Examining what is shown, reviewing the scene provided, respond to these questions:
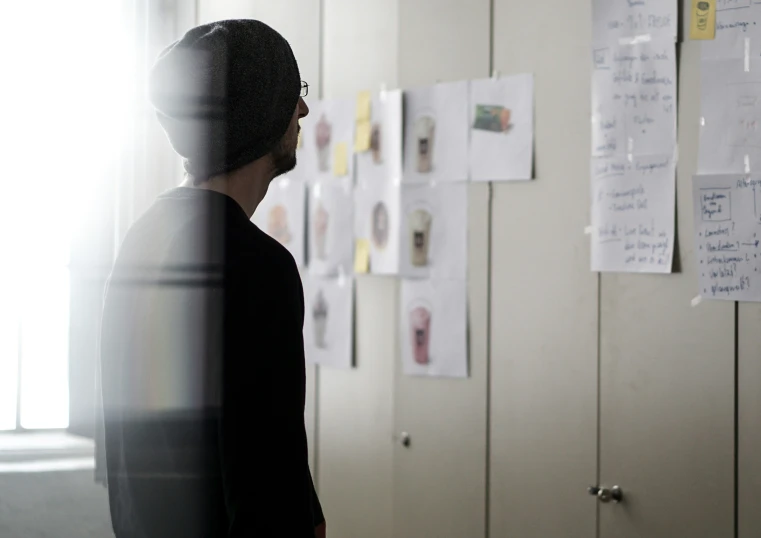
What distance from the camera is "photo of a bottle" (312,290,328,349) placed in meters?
2.85

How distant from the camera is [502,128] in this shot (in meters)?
2.38

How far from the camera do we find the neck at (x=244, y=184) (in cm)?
117

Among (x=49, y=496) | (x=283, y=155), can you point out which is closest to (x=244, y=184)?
(x=283, y=155)

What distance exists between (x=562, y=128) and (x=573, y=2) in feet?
1.03

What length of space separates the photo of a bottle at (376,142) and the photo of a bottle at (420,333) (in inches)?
19.3

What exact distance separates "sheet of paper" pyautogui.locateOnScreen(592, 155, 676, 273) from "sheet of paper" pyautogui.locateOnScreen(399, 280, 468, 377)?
1.56ft

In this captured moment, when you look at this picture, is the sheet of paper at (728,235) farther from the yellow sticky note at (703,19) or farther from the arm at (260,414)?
the arm at (260,414)

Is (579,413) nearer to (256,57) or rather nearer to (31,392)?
(256,57)

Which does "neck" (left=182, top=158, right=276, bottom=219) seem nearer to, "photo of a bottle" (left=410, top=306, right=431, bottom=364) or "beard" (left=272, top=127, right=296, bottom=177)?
"beard" (left=272, top=127, right=296, bottom=177)

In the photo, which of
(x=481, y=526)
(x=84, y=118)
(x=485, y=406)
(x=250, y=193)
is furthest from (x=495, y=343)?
(x=84, y=118)

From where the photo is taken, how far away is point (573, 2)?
2.20m

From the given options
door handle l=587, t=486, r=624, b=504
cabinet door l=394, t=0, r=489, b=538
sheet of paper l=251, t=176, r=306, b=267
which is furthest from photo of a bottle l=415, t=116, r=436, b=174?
door handle l=587, t=486, r=624, b=504

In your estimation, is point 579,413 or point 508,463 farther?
point 508,463

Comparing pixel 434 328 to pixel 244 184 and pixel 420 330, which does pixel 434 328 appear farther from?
pixel 244 184
